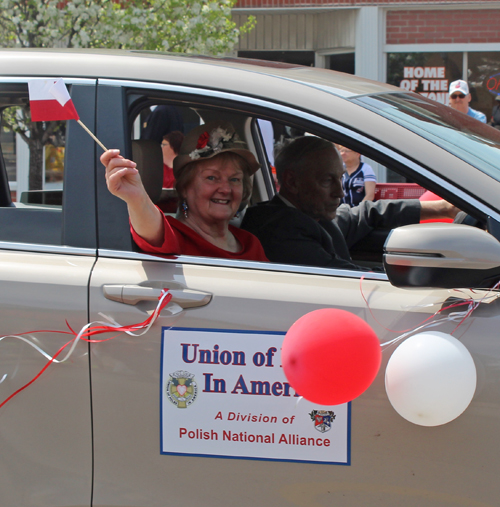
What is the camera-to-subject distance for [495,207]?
1577mm

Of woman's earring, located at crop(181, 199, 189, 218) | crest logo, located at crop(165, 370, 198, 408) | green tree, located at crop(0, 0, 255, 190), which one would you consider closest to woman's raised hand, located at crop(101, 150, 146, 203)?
crest logo, located at crop(165, 370, 198, 408)

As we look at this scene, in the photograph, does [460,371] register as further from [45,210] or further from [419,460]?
[45,210]

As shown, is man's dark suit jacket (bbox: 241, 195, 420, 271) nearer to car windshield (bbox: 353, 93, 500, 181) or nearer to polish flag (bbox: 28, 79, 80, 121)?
car windshield (bbox: 353, 93, 500, 181)

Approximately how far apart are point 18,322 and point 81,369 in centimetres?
22

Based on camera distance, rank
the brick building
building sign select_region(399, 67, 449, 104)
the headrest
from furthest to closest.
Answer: building sign select_region(399, 67, 449, 104)
the brick building
the headrest

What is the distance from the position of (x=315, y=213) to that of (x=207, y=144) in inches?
28.4

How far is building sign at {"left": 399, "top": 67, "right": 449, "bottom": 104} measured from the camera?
31.4 ft

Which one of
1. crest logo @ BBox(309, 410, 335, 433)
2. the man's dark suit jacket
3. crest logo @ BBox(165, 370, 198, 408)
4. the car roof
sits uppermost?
the car roof

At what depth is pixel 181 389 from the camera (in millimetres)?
1639

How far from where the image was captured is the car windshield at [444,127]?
170cm

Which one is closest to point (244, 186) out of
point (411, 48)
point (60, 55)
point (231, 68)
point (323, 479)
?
point (231, 68)

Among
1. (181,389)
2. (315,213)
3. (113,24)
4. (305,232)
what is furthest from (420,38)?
(181,389)

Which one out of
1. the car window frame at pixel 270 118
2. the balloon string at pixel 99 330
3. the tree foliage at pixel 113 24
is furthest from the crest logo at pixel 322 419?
the tree foliage at pixel 113 24

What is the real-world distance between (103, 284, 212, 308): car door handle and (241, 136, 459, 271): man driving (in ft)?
1.67
